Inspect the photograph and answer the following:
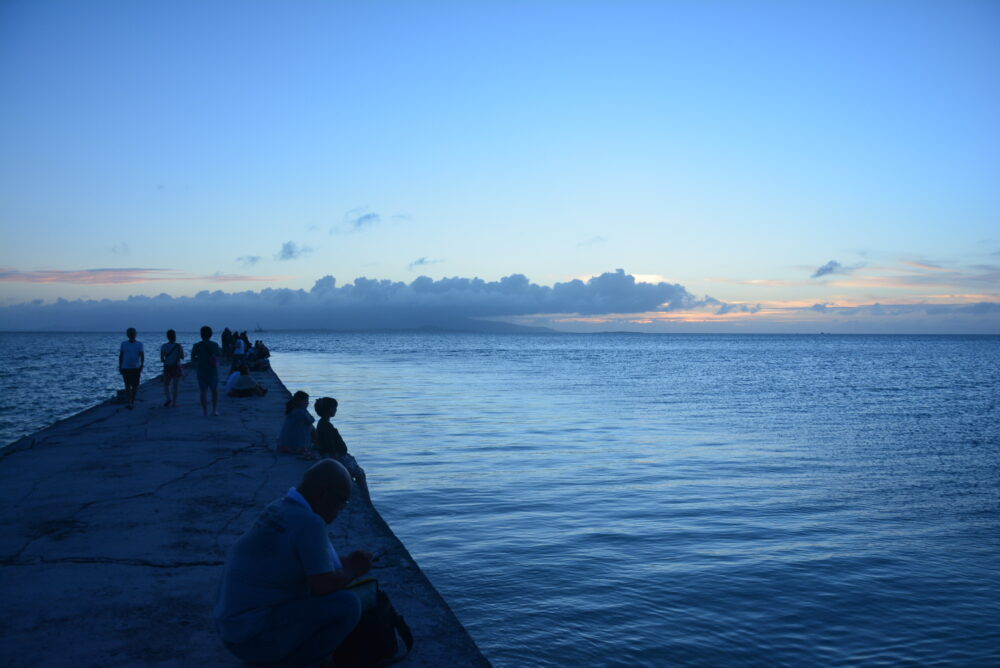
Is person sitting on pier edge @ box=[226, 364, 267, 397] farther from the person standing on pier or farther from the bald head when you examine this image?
the bald head

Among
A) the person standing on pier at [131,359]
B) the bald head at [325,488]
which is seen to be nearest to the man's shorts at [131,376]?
the person standing on pier at [131,359]

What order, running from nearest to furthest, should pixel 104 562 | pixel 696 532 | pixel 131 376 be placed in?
1. pixel 104 562
2. pixel 696 532
3. pixel 131 376

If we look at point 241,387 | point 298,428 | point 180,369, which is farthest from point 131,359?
point 298,428

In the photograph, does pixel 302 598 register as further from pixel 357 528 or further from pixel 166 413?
pixel 166 413

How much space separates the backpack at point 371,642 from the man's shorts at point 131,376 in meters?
13.7

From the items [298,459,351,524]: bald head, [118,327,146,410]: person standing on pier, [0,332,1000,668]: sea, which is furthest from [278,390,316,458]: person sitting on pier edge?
[298,459,351,524]: bald head

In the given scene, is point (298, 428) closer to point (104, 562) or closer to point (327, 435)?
point (327, 435)

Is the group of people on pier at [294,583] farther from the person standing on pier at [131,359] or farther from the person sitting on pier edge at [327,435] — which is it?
the person standing on pier at [131,359]

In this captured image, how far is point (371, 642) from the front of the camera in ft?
13.2

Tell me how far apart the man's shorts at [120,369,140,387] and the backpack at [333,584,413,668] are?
44.8ft

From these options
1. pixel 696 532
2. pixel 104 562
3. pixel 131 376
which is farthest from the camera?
pixel 131 376

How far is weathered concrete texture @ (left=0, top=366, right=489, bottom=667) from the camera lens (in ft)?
14.0

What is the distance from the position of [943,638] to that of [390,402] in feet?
68.0

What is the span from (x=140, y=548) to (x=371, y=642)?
3.03 meters
